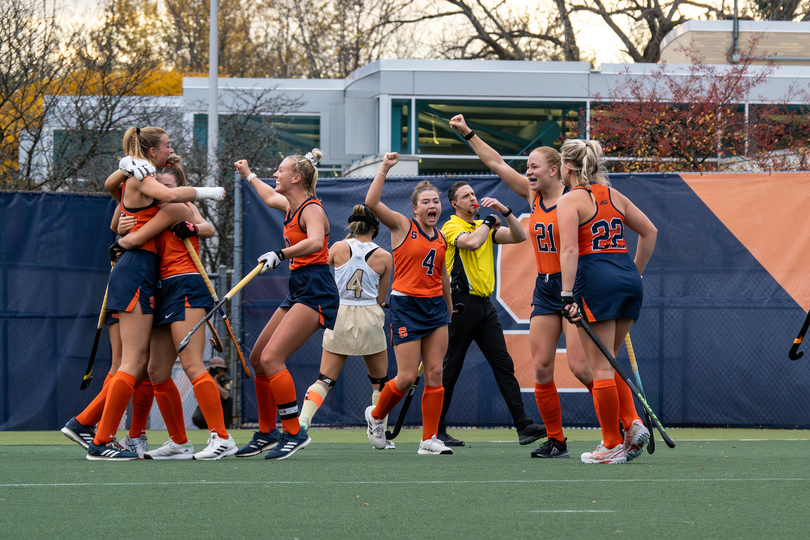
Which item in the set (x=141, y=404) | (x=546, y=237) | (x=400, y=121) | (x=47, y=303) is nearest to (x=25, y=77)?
(x=47, y=303)

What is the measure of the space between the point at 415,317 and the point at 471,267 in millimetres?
1104

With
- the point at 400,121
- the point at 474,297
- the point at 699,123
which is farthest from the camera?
the point at 400,121

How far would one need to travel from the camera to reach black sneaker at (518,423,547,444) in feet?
22.3

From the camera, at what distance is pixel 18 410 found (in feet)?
27.9

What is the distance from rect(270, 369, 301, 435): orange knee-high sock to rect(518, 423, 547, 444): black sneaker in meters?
2.07

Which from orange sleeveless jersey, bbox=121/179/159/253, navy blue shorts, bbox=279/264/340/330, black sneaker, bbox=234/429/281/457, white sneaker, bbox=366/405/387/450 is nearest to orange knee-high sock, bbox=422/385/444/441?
white sneaker, bbox=366/405/387/450

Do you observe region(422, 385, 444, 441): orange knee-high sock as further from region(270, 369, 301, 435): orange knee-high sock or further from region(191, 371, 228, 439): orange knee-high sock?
region(191, 371, 228, 439): orange knee-high sock

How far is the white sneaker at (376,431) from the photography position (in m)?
6.44

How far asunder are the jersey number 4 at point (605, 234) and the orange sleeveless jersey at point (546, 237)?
33cm

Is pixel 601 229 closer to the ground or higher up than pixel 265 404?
higher up

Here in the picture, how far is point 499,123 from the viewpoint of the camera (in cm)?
1988

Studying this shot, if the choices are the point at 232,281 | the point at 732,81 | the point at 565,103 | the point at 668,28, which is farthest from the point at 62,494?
the point at 668,28

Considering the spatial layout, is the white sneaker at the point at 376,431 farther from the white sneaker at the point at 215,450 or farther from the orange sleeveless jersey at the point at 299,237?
the orange sleeveless jersey at the point at 299,237

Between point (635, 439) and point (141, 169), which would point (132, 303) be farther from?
point (635, 439)
